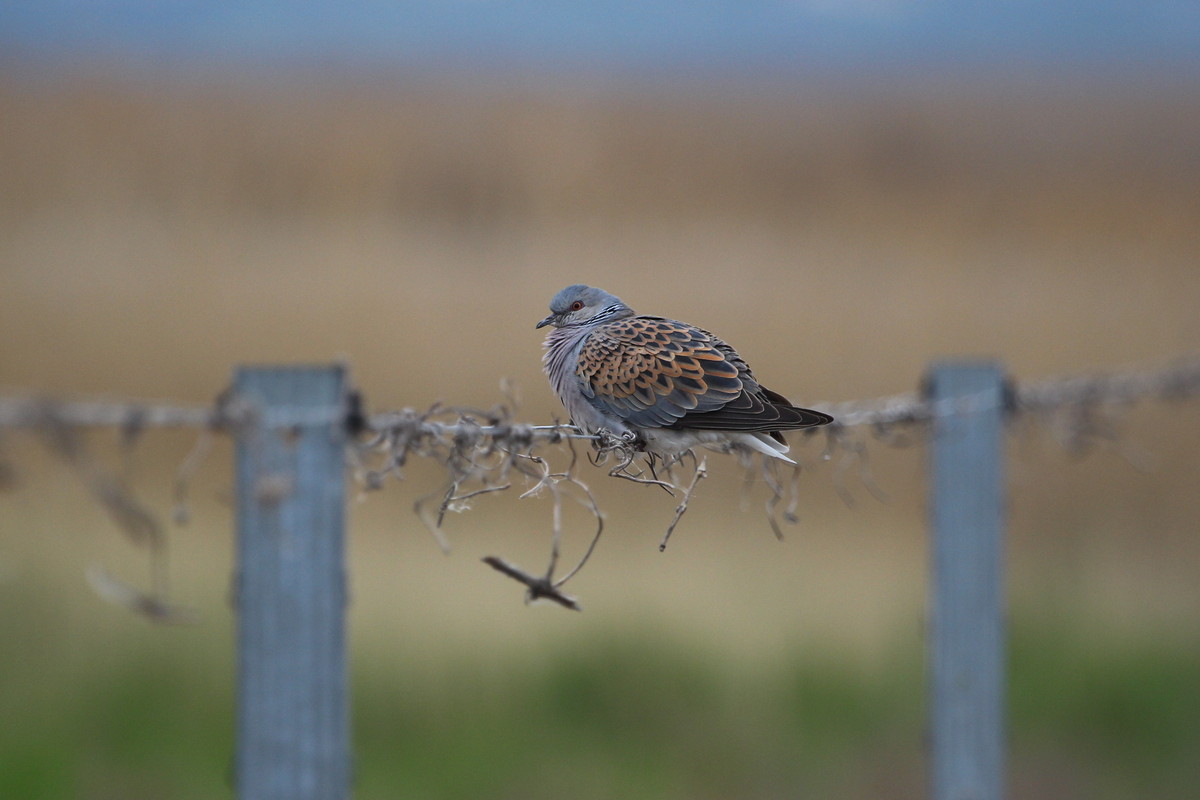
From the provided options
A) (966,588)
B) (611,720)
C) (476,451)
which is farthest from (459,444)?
(611,720)

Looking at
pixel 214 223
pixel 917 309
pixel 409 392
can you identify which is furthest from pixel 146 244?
pixel 917 309

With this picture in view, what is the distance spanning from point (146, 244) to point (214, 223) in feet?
1.77

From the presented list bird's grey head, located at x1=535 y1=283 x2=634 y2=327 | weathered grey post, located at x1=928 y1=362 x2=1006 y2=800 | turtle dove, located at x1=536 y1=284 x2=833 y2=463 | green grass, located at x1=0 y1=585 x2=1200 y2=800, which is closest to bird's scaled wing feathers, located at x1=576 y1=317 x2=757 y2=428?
turtle dove, located at x1=536 y1=284 x2=833 y2=463

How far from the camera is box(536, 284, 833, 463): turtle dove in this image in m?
2.34

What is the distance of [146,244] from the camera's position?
9.11m

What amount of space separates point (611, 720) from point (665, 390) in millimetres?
3075

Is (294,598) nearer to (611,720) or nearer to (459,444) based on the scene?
(459,444)

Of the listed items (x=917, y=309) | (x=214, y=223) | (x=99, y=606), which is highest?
(x=214, y=223)

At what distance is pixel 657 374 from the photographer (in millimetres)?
2420

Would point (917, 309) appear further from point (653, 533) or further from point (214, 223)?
point (214, 223)

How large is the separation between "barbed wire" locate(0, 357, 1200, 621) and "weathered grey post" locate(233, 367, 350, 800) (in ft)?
0.12

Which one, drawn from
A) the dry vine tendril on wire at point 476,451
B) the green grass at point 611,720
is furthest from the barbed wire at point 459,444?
the green grass at point 611,720

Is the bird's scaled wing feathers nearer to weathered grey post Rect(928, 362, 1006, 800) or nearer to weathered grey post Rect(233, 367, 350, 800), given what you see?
weathered grey post Rect(233, 367, 350, 800)

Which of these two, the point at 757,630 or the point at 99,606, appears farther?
the point at 757,630
